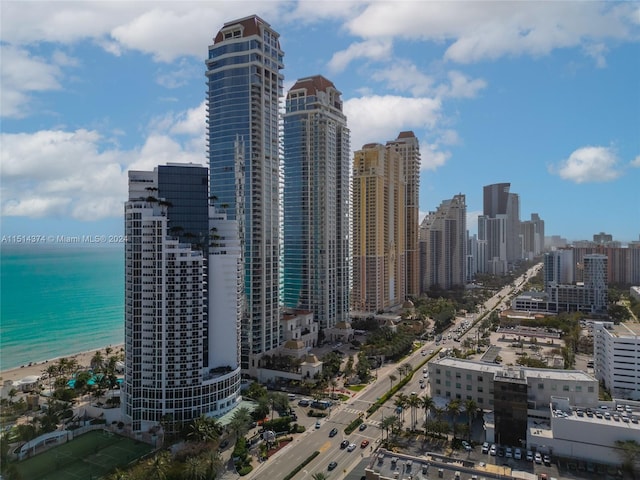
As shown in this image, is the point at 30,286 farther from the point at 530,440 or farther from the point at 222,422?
the point at 530,440

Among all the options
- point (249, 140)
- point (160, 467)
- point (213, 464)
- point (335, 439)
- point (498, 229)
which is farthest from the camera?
point (498, 229)

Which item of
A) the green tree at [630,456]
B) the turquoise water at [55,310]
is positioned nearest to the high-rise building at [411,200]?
the turquoise water at [55,310]

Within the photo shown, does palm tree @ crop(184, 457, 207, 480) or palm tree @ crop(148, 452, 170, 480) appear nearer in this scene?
palm tree @ crop(148, 452, 170, 480)

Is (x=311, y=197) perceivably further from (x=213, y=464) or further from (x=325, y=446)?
(x=213, y=464)

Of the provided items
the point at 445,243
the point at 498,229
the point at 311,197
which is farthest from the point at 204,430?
the point at 498,229

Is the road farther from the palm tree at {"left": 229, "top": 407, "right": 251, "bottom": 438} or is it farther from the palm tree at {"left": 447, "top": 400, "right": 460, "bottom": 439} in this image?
the palm tree at {"left": 447, "top": 400, "right": 460, "bottom": 439}

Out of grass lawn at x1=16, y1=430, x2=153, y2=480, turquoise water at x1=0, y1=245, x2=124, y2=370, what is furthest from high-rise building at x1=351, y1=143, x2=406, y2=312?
grass lawn at x1=16, y1=430, x2=153, y2=480
